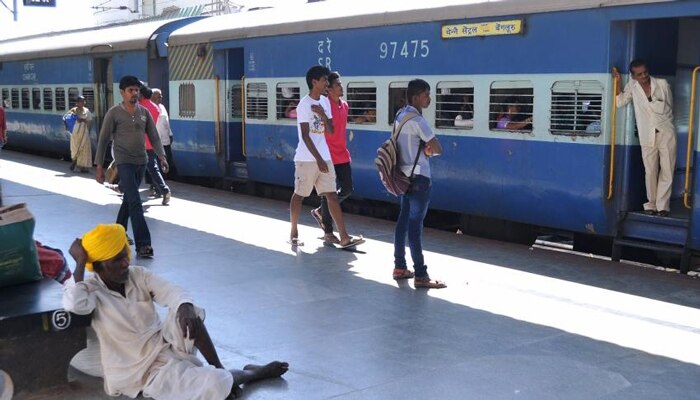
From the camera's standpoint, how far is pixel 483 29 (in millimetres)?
9750

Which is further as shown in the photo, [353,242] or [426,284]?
[353,242]

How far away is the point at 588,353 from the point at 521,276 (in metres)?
2.40

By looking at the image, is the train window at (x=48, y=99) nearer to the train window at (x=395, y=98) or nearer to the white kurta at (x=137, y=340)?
the train window at (x=395, y=98)

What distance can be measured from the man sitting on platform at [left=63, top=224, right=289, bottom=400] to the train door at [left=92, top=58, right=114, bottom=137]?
14500 mm

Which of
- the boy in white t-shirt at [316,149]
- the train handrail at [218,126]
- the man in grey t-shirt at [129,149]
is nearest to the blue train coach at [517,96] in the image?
the train handrail at [218,126]

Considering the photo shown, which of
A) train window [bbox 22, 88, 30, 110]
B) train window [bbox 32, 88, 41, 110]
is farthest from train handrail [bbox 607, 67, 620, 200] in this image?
train window [bbox 22, 88, 30, 110]

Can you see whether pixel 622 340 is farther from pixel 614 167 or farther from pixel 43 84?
pixel 43 84

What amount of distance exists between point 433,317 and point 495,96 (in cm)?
382

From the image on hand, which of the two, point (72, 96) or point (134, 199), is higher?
point (72, 96)

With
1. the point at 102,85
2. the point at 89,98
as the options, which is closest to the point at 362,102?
the point at 102,85

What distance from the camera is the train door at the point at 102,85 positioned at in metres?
18.7

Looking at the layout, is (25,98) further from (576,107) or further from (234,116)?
(576,107)

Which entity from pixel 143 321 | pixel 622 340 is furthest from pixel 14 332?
pixel 622 340

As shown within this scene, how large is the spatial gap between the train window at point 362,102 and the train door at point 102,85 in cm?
848
